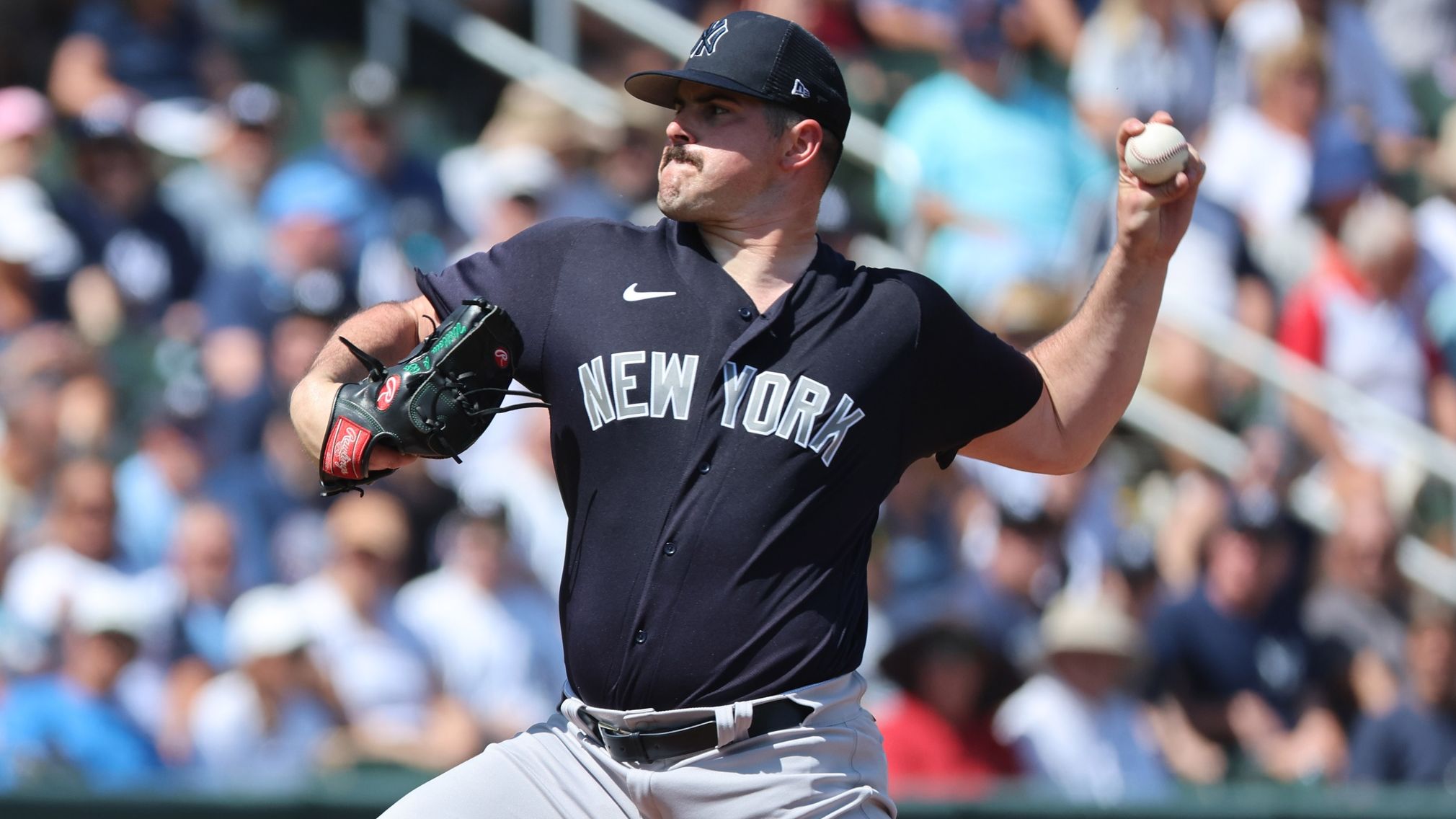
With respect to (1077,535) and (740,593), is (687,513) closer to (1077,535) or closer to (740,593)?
(740,593)

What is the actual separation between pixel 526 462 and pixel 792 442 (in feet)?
13.1

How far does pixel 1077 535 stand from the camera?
760 centimetres

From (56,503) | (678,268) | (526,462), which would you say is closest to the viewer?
(678,268)

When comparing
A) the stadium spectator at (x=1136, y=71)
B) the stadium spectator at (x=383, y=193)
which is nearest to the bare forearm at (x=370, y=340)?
the stadium spectator at (x=383, y=193)

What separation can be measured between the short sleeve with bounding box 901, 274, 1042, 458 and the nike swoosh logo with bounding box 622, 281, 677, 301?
1.46 feet

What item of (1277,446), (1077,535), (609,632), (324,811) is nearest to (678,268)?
(609,632)

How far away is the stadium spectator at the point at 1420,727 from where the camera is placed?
279 inches

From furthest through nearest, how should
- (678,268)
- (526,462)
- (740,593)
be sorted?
(526,462) < (678,268) < (740,593)

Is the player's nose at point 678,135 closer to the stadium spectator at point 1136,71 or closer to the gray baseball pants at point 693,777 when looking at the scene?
the gray baseball pants at point 693,777

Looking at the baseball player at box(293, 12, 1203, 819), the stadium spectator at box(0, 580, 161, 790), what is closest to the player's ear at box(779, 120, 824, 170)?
the baseball player at box(293, 12, 1203, 819)

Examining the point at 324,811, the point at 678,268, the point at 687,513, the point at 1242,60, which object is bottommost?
the point at 324,811

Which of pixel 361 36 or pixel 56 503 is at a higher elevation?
pixel 361 36

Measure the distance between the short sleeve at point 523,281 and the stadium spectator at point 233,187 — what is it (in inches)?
174

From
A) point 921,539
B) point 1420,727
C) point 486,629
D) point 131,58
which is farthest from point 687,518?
point 131,58
